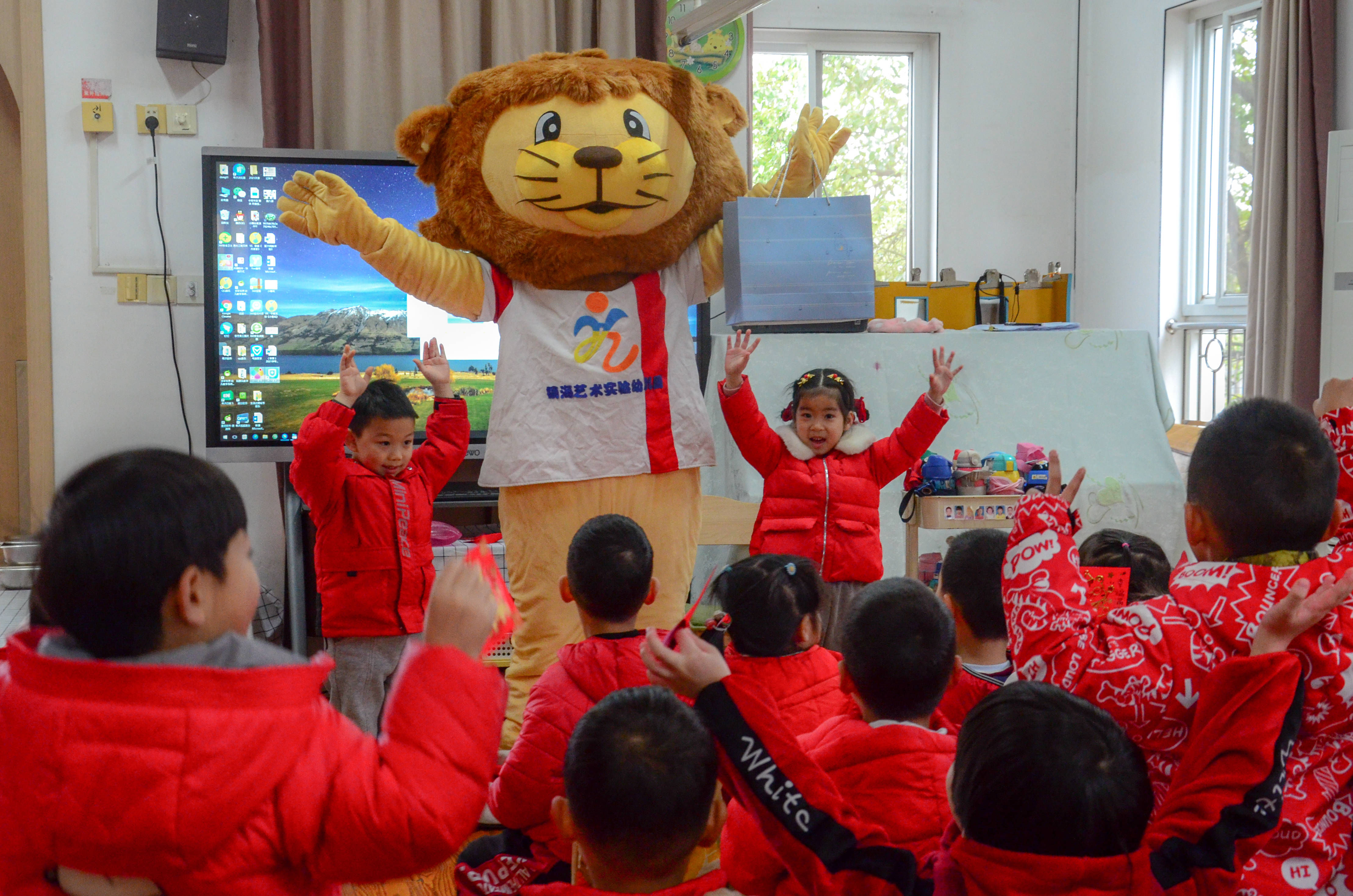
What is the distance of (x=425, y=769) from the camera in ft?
2.60

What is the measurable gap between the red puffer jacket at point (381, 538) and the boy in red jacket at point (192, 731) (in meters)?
1.56

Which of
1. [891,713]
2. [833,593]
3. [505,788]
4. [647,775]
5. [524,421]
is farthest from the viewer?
[833,593]

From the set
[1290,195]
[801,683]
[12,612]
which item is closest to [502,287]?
[801,683]

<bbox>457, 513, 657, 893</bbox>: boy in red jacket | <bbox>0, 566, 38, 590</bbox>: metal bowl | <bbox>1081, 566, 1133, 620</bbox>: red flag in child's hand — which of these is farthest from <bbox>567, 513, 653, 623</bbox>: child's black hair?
<bbox>0, 566, 38, 590</bbox>: metal bowl

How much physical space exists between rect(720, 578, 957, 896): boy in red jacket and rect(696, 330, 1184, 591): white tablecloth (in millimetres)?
2202

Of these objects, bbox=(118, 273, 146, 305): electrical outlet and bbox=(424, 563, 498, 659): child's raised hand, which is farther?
bbox=(118, 273, 146, 305): electrical outlet

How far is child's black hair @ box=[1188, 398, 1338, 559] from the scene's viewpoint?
1.10 meters

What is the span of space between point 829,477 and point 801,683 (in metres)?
1.21

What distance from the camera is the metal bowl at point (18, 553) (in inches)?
148

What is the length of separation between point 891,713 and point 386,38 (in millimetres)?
3159

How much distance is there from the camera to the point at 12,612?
342 cm

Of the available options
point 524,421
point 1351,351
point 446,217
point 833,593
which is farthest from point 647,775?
point 1351,351

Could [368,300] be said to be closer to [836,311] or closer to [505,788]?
[836,311]

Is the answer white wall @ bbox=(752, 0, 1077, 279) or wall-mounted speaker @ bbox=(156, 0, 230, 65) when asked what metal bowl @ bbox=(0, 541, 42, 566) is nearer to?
wall-mounted speaker @ bbox=(156, 0, 230, 65)
